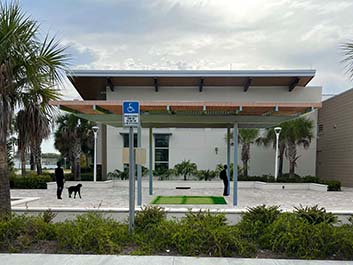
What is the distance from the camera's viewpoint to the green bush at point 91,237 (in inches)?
233

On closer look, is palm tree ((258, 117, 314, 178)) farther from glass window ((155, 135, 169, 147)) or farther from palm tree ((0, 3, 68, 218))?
palm tree ((0, 3, 68, 218))

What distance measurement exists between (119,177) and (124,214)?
12435mm

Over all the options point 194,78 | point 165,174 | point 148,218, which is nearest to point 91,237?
point 148,218

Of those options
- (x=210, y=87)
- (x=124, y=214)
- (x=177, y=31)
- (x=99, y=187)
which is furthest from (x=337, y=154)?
(x=124, y=214)

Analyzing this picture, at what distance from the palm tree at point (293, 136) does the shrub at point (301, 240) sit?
16.2 meters

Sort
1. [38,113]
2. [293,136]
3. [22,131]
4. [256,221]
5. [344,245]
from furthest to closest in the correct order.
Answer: [293,136] → [22,131] → [38,113] → [256,221] → [344,245]

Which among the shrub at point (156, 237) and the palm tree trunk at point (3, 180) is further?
the palm tree trunk at point (3, 180)

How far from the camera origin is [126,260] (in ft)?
17.9

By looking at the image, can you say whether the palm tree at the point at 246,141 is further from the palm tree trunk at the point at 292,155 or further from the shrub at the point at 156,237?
the shrub at the point at 156,237

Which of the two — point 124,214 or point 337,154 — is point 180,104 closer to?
point 124,214

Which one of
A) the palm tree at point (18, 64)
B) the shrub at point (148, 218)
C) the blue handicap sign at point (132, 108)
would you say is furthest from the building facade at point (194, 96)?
the shrub at point (148, 218)

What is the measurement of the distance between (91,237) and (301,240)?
373 cm

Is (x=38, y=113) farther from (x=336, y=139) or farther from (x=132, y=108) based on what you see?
(x=336, y=139)

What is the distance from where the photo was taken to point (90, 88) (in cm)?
2453
